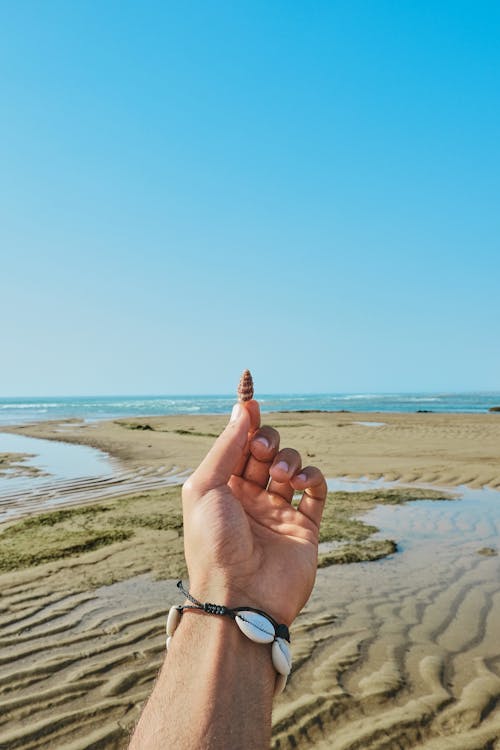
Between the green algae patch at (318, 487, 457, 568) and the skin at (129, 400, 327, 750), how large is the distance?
131 inches

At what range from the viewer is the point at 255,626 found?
1854mm

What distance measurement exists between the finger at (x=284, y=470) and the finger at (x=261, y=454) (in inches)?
2.0

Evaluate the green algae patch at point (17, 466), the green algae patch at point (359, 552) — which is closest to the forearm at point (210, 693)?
the green algae patch at point (359, 552)

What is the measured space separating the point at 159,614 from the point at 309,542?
8.01 feet

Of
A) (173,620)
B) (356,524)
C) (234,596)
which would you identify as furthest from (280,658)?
(356,524)

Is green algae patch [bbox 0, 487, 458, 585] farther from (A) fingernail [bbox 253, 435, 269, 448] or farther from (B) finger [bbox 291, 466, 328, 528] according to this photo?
(A) fingernail [bbox 253, 435, 269, 448]

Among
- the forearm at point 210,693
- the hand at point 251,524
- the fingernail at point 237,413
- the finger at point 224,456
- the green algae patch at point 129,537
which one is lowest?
the green algae patch at point 129,537

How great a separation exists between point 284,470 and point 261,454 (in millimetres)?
131

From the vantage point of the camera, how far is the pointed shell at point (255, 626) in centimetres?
183

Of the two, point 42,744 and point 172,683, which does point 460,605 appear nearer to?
point 42,744

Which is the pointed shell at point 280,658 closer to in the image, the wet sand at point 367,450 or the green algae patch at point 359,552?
the green algae patch at point 359,552

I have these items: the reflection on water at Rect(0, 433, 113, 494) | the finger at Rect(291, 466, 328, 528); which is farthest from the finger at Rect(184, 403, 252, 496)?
the reflection on water at Rect(0, 433, 113, 494)

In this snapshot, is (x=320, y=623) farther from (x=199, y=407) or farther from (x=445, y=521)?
(x=199, y=407)

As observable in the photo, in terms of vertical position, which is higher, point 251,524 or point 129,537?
point 251,524
